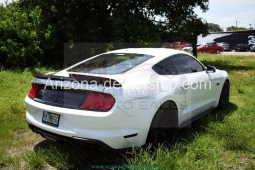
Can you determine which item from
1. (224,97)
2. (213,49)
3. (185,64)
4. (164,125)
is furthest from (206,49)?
(164,125)

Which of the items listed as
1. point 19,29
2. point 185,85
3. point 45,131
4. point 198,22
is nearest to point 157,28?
point 198,22

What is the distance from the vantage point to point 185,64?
161 inches

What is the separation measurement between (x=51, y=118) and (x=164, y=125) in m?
1.48

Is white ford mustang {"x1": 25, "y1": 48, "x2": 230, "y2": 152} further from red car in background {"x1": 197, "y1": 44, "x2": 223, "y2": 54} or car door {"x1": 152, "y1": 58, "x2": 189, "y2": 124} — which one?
red car in background {"x1": 197, "y1": 44, "x2": 223, "y2": 54}

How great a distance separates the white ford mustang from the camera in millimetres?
2637

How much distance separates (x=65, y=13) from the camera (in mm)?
12445

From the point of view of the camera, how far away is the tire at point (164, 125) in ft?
9.82

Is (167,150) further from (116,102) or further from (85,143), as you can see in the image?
(85,143)

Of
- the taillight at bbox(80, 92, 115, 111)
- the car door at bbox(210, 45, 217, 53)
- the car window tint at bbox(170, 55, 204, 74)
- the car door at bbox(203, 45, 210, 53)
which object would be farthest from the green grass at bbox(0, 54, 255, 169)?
the car door at bbox(210, 45, 217, 53)

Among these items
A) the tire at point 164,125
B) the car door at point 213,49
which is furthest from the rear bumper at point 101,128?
the car door at point 213,49

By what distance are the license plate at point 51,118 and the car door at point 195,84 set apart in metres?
1.87

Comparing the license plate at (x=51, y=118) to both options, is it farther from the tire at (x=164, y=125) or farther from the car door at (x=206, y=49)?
the car door at (x=206, y=49)

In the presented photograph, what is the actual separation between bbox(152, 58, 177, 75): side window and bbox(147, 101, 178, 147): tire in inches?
19.5

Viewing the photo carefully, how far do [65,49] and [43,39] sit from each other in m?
1.56
